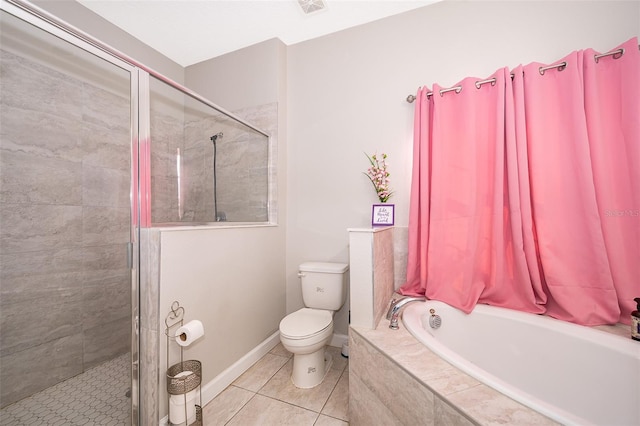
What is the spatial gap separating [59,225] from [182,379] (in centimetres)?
118

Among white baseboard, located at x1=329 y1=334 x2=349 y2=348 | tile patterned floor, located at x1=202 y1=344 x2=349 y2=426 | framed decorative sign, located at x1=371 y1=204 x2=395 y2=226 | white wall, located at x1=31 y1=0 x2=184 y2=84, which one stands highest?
white wall, located at x1=31 y1=0 x2=184 y2=84

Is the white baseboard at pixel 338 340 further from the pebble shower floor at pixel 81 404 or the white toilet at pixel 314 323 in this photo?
the pebble shower floor at pixel 81 404

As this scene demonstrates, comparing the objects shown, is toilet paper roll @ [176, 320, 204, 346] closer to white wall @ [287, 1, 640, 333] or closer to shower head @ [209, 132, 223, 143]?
white wall @ [287, 1, 640, 333]

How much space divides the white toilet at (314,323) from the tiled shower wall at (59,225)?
2.85 ft

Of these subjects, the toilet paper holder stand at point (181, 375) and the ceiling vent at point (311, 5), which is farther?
the ceiling vent at point (311, 5)

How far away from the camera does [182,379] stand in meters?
1.25

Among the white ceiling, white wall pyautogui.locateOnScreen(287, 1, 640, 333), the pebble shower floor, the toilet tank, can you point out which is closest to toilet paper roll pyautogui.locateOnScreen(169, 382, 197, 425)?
the pebble shower floor

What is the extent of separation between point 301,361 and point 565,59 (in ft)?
7.67

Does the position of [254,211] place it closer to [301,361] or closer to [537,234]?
[301,361]

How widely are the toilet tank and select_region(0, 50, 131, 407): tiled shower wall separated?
42.8 inches

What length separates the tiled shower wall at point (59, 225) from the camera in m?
1.36

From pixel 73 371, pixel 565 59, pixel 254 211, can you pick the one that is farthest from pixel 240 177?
pixel 565 59

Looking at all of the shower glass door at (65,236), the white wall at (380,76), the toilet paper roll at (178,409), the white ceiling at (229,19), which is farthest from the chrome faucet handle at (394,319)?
the white ceiling at (229,19)

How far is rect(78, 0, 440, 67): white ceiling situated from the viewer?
1.92 metres
